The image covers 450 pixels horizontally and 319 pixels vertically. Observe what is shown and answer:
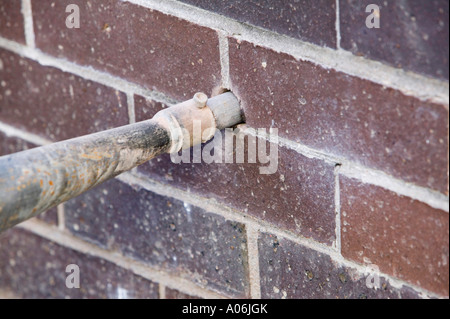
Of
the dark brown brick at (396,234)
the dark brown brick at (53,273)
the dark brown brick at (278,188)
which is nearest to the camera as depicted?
the dark brown brick at (396,234)

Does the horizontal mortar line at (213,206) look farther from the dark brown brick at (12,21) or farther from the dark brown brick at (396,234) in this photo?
the dark brown brick at (12,21)

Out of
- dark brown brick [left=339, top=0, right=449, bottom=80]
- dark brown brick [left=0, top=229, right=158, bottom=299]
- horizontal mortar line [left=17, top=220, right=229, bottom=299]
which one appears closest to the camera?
dark brown brick [left=339, top=0, right=449, bottom=80]

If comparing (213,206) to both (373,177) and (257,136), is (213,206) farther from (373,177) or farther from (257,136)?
(373,177)

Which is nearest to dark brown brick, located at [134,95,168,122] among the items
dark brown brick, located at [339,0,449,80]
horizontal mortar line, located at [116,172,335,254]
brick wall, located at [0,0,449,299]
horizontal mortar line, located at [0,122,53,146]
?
brick wall, located at [0,0,449,299]

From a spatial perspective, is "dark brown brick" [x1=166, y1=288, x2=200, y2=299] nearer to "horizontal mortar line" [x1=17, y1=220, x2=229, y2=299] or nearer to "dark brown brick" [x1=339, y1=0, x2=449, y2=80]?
"horizontal mortar line" [x1=17, y1=220, x2=229, y2=299]

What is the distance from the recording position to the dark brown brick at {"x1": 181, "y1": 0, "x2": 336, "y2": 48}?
39.8 inches

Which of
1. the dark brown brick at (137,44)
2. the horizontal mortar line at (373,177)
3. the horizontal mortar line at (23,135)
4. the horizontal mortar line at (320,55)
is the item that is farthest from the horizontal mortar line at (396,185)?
the horizontal mortar line at (23,135)

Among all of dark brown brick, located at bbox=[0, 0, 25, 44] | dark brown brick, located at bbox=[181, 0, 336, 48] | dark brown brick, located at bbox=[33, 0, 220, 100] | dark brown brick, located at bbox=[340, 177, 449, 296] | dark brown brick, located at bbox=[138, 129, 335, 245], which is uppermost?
dark brown brick, located at bbox=[0, 0, 25, 44]

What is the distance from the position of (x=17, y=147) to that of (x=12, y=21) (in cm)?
28

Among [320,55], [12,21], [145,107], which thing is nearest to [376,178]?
[320,55]

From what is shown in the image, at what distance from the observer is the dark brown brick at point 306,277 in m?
1.14

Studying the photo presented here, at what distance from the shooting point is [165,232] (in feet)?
4.58

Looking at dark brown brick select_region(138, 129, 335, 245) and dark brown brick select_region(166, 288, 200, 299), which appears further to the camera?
dark brown brick select_region(166, 288, 200, 299)

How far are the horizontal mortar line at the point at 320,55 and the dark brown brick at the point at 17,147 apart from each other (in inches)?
19.7
